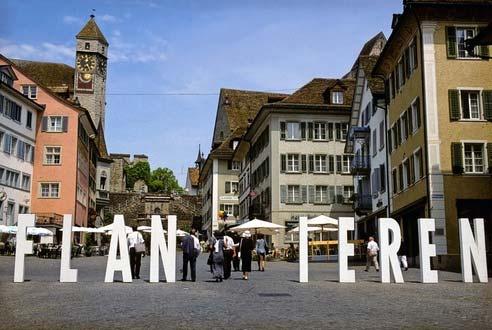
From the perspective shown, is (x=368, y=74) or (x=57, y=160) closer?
(x=368, y=74)

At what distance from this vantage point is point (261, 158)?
208 ft

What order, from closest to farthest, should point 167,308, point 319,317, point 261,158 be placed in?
point 319,317 < point 167,308 < point 261,158

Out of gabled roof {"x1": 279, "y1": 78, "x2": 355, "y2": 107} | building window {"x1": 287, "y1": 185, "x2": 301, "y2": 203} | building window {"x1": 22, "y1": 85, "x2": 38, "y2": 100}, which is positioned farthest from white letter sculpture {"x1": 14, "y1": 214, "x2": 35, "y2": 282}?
building window {"x1": 22, "y1": 85, "x2": 38, "y2": 100}

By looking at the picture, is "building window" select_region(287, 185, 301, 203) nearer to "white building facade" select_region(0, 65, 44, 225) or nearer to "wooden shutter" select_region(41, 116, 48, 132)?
"white building facade" select_region(0, 65, 44, 225)

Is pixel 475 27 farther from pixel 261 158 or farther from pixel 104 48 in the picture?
pixel 104 48

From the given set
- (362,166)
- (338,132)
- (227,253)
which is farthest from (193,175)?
(227,253)

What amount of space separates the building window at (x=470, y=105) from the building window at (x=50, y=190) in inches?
1610

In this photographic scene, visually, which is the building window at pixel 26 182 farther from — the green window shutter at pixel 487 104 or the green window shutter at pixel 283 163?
the green window shutter at pixel 487 104

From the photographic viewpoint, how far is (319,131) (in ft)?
194

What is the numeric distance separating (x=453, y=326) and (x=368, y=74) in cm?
3758

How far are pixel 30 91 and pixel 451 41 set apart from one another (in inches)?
1667

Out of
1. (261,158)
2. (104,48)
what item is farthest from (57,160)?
(104,48)

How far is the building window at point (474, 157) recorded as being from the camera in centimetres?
3278

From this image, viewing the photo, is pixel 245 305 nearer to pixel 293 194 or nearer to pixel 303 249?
pixel 303 249
